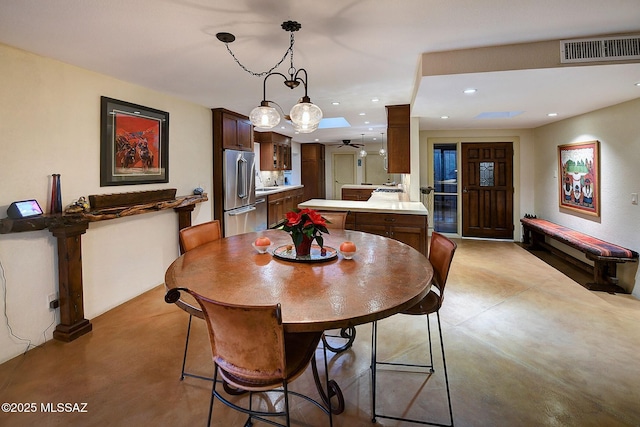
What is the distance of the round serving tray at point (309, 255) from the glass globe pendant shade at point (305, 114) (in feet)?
2.97

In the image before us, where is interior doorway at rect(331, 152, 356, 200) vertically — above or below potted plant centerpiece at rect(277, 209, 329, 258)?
above

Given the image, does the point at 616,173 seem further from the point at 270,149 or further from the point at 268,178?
the point at 268,178

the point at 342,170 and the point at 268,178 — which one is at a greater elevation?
the point at 342,170

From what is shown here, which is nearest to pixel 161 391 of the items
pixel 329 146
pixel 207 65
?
pixel 207 65

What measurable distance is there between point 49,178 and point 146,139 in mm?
1031

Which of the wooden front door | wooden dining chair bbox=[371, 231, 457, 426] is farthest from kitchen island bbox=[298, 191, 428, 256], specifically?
the wooden front door

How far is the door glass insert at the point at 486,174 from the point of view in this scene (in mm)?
5992

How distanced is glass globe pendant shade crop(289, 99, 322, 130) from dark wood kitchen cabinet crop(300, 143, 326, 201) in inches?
293

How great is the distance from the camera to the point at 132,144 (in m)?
3.18

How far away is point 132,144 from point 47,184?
88cm

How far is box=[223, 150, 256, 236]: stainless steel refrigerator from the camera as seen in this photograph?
459cm

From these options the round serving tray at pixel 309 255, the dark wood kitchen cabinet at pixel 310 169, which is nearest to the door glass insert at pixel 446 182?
the dark wood kitchen cabinet at pixel 310 169

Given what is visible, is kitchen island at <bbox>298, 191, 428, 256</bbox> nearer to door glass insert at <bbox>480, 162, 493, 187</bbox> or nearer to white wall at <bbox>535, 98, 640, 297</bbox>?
white wall at <bbox>535, 98, 640, 297</bbox>

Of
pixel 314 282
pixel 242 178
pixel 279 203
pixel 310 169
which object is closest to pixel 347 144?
Answer: pixel 310 169
